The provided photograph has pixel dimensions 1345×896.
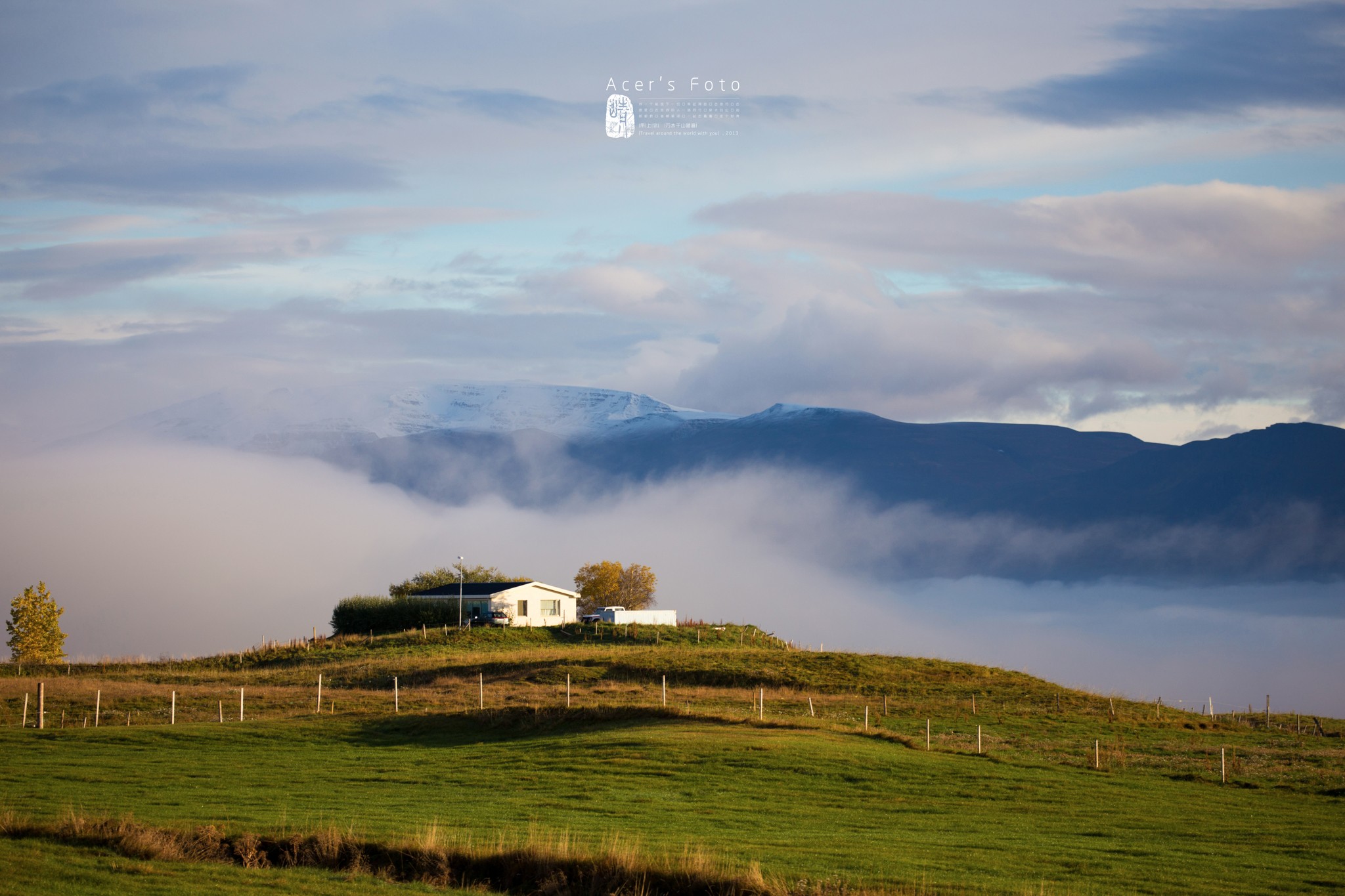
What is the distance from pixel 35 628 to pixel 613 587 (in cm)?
6307

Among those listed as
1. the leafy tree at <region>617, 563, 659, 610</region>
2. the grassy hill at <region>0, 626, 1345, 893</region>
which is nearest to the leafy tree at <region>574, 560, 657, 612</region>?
the leafy tree at <region>617, 563, 659, 610</region>

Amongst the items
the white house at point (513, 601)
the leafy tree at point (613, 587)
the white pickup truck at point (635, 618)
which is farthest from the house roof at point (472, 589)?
the leafy tree at point (613, 587)

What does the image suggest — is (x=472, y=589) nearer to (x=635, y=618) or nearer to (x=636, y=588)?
(x=635, y=618)

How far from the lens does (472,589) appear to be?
109 meters

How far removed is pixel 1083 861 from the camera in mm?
21875

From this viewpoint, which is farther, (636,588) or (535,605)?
(636,588)

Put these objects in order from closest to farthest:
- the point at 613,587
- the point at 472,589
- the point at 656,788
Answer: the point at 656,788 → the point at 472,589 → the point at 613,587

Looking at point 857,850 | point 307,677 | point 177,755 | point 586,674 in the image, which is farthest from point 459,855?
point 307,677

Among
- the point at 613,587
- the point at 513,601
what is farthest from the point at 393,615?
the point at 613,587

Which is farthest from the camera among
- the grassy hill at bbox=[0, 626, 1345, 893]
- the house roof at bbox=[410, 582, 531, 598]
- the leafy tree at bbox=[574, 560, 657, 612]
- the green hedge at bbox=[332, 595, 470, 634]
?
the leafy tree at bbox=[574, 560, 657, 612]

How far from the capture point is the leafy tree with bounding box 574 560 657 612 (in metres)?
144

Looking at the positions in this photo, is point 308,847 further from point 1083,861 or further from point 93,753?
point 93,753

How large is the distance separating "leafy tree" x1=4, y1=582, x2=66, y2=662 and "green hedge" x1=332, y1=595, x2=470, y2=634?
25074 mm

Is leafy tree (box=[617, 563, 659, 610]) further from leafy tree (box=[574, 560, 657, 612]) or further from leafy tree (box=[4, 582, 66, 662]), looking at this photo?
leafy tree (box=[4, 582, 66, 662])
